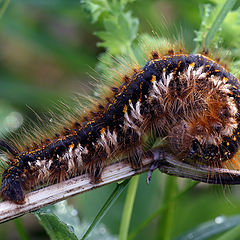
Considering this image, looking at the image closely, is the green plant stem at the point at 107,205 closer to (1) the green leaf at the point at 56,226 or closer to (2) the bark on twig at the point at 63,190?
(1) the green leaf at the point at 56,226

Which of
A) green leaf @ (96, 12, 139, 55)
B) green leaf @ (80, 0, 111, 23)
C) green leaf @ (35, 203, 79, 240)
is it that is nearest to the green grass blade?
green leaf @ (35, 203, 79, 240)

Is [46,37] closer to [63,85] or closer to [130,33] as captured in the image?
[63,85]

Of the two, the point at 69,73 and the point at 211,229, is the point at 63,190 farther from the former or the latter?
the point at 69,73

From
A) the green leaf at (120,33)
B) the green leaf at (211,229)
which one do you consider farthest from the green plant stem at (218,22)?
the green leaf at (211,229)

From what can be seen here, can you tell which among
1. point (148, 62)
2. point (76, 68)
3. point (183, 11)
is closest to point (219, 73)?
point (148, 62)

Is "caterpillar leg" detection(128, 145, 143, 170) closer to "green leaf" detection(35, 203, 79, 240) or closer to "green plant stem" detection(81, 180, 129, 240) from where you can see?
"green plant stem" detection(81, 180, 129, 240)

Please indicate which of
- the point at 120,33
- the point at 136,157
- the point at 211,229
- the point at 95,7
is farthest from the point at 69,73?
the point at 136,157

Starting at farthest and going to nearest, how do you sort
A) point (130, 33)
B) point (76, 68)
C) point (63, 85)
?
point (63, 85) < point (76, 68) < point (130, 33)
